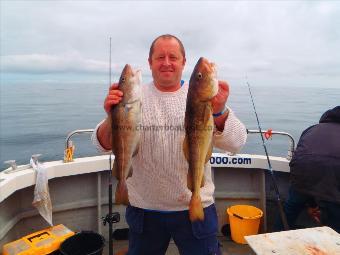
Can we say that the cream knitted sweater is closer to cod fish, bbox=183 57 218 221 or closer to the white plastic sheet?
cod fish, bbox=183 57 218 221

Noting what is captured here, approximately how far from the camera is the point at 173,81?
2807 millimetres

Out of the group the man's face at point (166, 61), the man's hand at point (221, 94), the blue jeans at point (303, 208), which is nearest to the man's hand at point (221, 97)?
the man's hand at point (221, 94)

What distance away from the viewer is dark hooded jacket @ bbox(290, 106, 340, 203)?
3.70 metres

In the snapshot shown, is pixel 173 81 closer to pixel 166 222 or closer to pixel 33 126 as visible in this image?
pixel 166 222

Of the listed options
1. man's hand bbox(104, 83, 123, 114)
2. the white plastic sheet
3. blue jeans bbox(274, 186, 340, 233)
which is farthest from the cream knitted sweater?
the white plastic sheet

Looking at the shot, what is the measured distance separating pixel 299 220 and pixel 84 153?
16059 mm

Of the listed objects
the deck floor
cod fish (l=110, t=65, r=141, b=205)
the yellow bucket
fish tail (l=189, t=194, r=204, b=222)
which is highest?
cod fish (l=110, t=65, r=141, b=205)

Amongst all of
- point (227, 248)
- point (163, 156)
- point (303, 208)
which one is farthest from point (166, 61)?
point (227, 248)

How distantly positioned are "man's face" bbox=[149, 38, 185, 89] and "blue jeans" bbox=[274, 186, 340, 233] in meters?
2.55

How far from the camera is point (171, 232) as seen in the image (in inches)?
115

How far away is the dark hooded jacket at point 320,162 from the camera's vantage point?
3699mm

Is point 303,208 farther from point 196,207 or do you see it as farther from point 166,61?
point 166,61

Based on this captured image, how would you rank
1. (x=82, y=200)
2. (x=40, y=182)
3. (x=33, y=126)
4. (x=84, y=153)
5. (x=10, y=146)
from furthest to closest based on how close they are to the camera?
(x=33, y=126) < (x=10, y=146) < (x=84, y=153) < (x=82, y=200) < (x=40, y=182)

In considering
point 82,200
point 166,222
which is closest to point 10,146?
point 82,200
